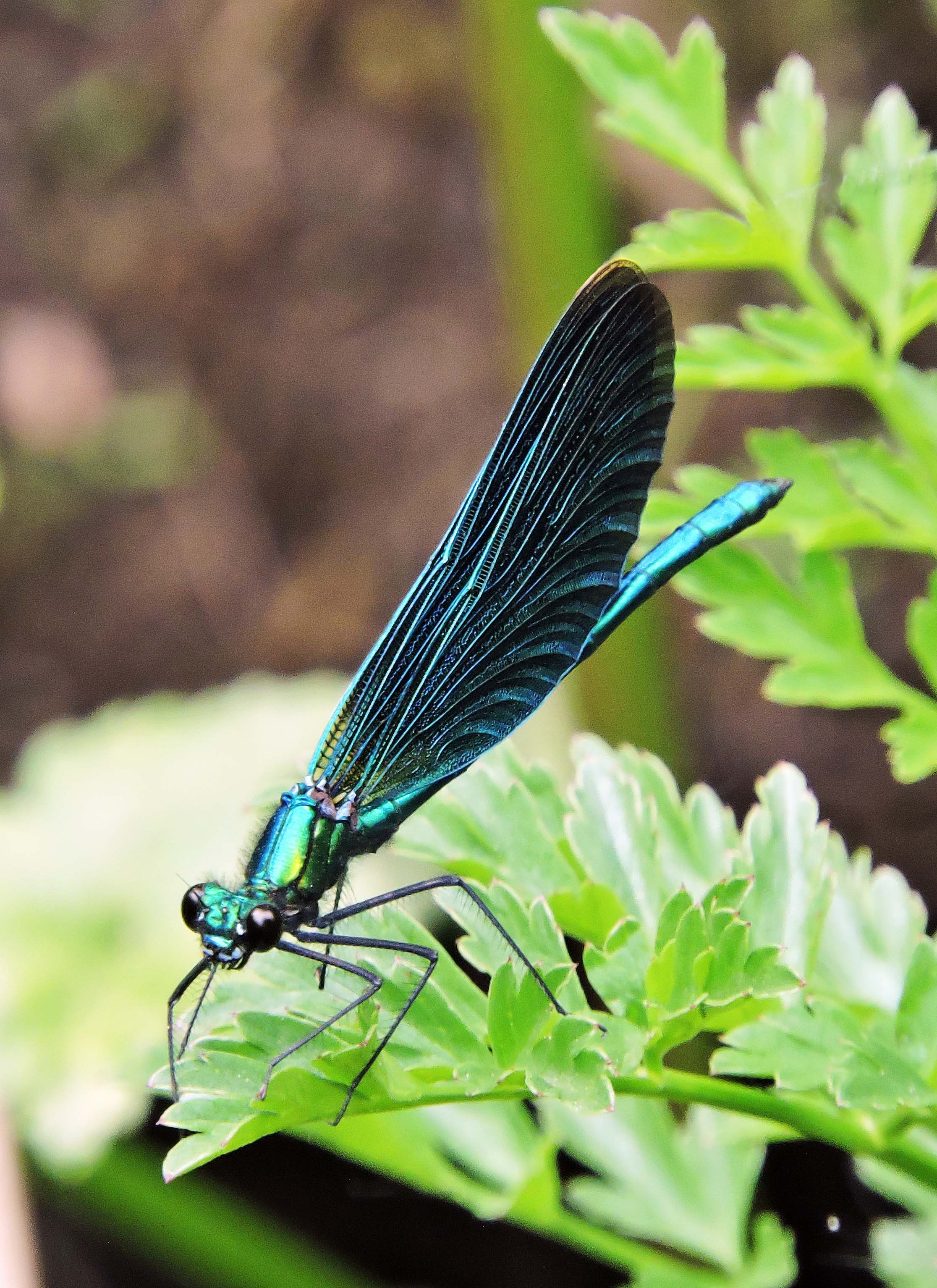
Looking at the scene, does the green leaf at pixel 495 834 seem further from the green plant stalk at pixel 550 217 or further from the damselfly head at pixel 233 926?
the green plant stalk at pixel 550 217

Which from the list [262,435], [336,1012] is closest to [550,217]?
[336,1012]

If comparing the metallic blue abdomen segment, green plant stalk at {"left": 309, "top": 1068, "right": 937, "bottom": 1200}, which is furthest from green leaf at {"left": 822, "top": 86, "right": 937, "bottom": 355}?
green plant stalk at {"left": 309, "top": 1068, "right": 937, "bottom": 1200}

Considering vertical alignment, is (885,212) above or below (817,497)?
above

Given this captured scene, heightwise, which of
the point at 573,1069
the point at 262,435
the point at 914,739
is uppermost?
the point at 262,435

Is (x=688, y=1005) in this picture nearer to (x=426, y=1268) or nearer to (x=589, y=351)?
(x=589, y=351)

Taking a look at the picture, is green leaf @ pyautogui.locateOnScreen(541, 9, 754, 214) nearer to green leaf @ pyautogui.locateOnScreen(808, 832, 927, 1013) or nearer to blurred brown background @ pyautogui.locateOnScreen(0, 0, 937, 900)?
green leaf @ pyautogui.locateOnScreen(808, 832, 927, 1013)

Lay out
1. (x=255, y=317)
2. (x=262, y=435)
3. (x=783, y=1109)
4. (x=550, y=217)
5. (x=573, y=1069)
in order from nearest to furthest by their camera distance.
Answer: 1. (x=573, y=1069)
2. (x=783, y=1109)
3. (x=550, y=217)
4. (x=262, y=435)
5. (x=255, y=317)

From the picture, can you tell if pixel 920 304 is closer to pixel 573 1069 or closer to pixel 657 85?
pixel 657 85
